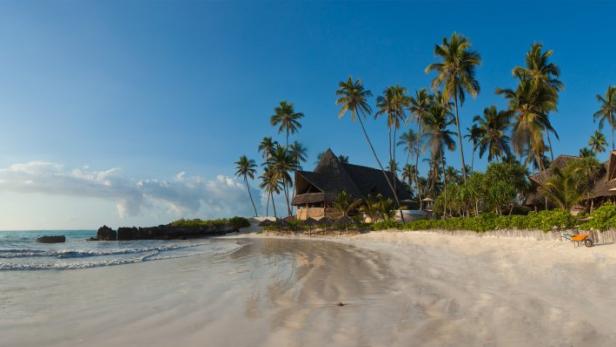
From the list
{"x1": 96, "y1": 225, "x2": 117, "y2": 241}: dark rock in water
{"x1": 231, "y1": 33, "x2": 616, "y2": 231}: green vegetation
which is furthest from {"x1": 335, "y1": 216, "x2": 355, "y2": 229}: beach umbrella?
{"x1": 96, "y1": 225, "x2": 117, "y2": 241}: dark rock in water

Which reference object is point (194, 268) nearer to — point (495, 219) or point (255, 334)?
point (255, 334)

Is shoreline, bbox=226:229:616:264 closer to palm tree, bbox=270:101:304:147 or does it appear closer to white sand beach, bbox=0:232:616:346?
white sand beach, bbox=0:232:616:346

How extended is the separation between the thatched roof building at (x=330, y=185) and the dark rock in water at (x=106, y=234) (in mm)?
21356

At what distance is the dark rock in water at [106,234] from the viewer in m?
42.1

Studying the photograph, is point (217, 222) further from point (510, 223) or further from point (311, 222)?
point (510, 223)

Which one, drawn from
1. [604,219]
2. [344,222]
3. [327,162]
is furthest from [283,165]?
[604,219]

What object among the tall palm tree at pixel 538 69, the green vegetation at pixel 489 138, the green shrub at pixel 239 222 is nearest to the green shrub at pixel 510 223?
the green vegetation at pixel 489 138

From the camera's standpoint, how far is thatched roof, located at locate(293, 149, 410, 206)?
128ft

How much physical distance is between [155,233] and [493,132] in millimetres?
37431

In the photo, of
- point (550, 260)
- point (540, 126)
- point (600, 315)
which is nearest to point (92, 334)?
point (600, 315)

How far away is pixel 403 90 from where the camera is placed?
3434cm

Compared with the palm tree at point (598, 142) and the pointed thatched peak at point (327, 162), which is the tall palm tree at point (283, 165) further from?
the palm tree at point (598, 142)

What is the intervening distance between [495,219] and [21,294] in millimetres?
15694

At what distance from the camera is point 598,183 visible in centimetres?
2611
